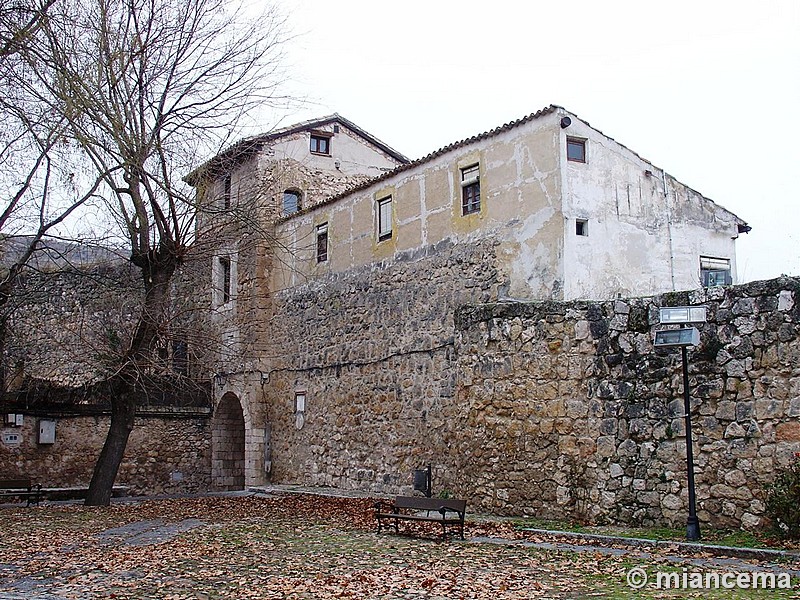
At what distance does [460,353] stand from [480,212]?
3.80 metres

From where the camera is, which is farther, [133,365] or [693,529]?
[133,365]

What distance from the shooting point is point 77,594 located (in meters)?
7.68

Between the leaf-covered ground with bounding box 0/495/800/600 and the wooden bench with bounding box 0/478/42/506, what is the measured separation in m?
3.99

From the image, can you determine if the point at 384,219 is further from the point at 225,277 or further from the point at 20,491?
the point at 20,491

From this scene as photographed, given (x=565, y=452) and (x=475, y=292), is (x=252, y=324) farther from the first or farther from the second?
(x=565, y=452)

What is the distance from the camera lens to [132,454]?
2275 cm

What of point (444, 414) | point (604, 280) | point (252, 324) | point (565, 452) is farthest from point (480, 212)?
point (252, 324)

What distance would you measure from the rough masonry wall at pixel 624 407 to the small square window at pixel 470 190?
3635mm

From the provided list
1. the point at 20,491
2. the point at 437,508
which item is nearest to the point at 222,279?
the point at 20,491

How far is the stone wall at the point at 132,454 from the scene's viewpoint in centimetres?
2075

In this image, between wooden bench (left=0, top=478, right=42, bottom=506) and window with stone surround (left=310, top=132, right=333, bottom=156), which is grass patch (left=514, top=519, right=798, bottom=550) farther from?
window with stone surround (left=310, top=132, right=333, bottom=156)

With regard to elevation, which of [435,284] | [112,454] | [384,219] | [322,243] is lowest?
[112,454]

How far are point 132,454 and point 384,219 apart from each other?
31.8ft

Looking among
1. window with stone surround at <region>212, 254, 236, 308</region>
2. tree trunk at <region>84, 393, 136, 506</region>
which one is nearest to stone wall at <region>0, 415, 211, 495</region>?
window with stone surround at <region>212, 254, 236, 308</region>
